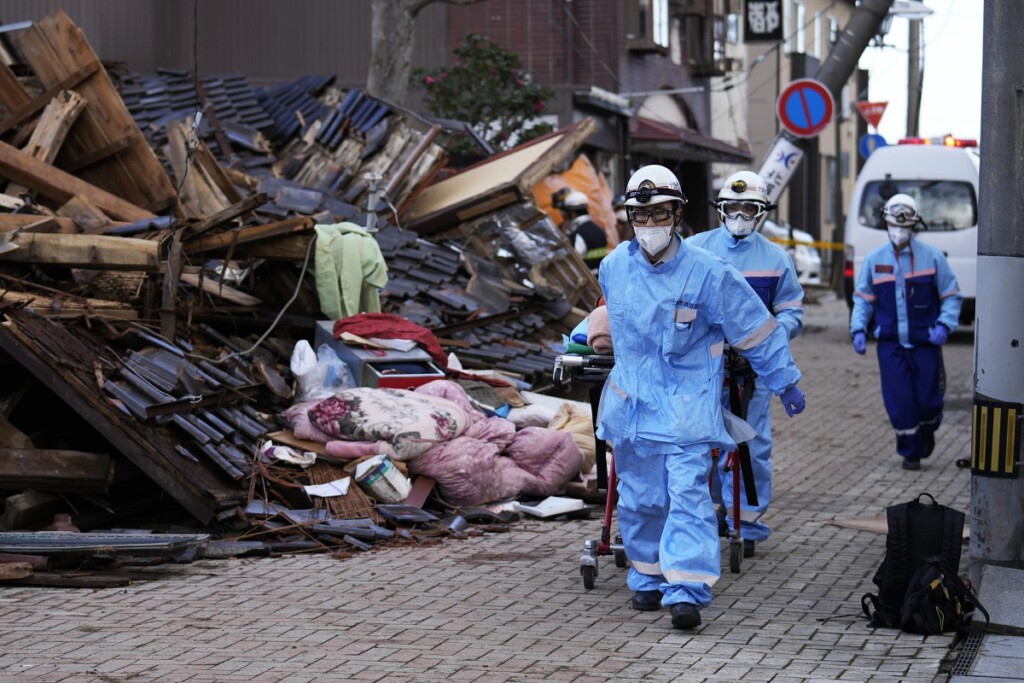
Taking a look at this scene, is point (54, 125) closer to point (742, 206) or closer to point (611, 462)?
point (742, 206)

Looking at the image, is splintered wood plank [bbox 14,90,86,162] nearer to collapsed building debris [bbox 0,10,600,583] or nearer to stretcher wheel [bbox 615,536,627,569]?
collapsed building debris [bbox 0,10,600,583]

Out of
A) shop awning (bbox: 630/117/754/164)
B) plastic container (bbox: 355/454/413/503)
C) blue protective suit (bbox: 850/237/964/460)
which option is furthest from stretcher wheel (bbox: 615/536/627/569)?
shop awning (bbox: 630/117/754/164)

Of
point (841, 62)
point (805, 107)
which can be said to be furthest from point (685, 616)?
point (841, 62)

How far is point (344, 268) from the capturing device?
36.1 ft

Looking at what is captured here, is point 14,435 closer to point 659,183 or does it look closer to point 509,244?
point 659,183

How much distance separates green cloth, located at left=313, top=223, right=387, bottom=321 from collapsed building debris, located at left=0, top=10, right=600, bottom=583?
0.28ft

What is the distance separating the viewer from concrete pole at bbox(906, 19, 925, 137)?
32.5m

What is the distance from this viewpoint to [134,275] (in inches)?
392

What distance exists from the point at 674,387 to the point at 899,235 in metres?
4.93

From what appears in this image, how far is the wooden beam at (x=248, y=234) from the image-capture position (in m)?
10.1

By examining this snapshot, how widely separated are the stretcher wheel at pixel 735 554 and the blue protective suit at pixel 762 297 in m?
0.43

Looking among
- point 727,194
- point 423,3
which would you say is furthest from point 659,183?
point 423,3

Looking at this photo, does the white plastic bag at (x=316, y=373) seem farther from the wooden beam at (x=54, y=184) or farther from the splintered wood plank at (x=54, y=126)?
the splintered wood plank at (x=54, y=126)

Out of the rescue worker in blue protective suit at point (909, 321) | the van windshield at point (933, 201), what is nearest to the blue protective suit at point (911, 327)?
the rescue worker in blue protective suit at point (909, 321)
